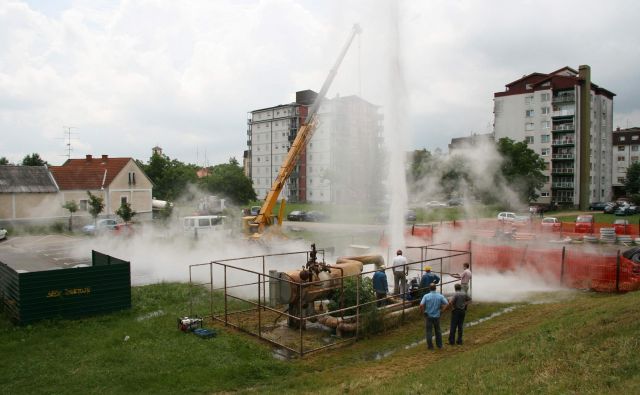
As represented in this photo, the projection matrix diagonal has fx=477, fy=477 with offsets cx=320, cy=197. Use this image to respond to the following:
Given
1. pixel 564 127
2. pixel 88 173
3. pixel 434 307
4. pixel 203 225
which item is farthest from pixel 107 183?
pixel 564 127

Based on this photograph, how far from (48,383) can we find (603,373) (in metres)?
10.2

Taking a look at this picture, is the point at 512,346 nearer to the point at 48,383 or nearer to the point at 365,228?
the point at 48,383

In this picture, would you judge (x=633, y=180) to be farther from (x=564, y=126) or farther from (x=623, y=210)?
(x=623, y=210)

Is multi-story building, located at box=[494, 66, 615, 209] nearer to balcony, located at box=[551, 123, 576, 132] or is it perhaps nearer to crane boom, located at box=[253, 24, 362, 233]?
balcony, located at box=[551, 123, 576, 132]

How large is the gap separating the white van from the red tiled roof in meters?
18.3

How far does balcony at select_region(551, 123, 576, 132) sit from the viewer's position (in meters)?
66.9

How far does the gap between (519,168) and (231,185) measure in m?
35.3

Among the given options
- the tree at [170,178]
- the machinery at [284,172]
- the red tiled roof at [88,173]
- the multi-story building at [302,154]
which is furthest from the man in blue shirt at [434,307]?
the tree at [170,178]

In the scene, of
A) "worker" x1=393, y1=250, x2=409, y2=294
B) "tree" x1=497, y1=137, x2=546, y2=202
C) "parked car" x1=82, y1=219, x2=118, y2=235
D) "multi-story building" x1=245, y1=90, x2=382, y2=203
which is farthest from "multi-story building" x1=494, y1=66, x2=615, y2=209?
"worker" x1=393, y1=250, x2=409, y2=294

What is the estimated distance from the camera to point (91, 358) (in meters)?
11.1

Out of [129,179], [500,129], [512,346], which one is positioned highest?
[500,129]

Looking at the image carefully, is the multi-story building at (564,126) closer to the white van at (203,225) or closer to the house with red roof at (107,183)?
the white van at (203,225)

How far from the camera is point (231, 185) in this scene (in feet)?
193

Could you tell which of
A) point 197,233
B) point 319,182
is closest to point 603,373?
point 197,233
